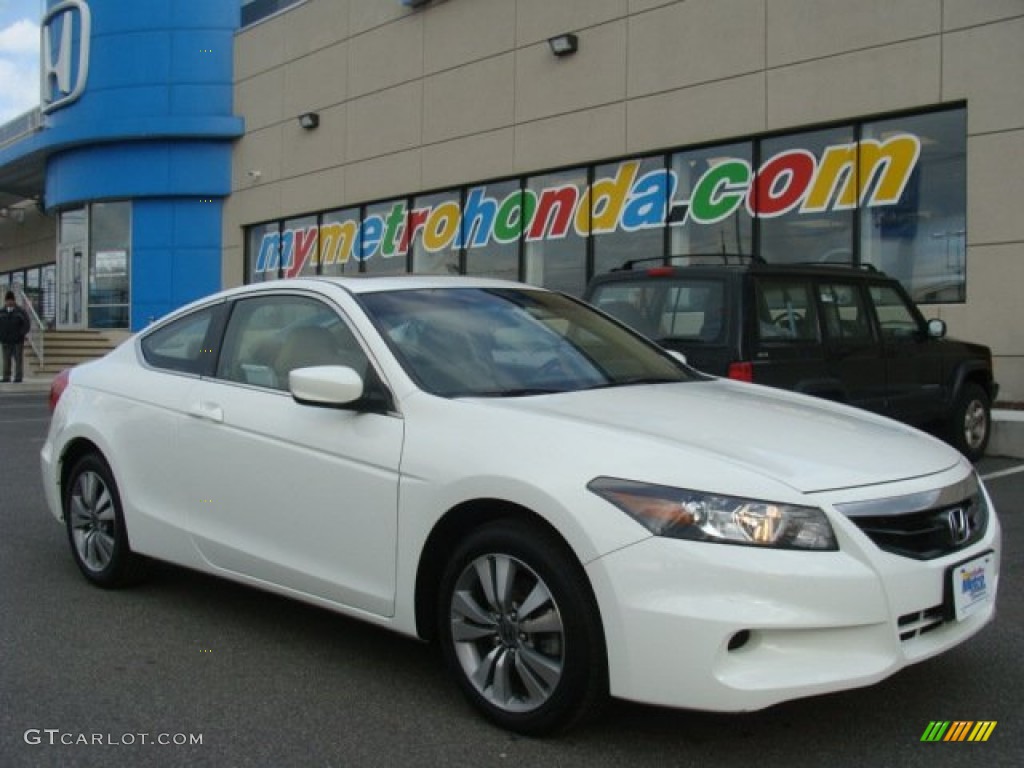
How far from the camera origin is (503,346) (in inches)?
169

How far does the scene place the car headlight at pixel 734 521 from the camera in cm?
306

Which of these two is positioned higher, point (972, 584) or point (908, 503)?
point (908, 503)

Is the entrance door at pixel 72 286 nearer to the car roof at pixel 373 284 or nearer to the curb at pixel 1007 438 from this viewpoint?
the curb at pixel 1007 438

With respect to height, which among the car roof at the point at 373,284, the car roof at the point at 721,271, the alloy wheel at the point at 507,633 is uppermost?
the car roof at the point at 721,271

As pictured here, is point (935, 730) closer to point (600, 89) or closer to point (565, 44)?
point (600, 89)

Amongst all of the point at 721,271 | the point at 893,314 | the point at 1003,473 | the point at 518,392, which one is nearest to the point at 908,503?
the point at 518,392

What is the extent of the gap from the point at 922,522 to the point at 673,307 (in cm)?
418

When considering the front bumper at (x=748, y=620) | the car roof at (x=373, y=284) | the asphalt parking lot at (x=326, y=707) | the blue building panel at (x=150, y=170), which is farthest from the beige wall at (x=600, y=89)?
the front bumper at (x=748, y=620)

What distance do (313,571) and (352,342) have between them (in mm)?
912

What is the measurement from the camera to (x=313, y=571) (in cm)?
402

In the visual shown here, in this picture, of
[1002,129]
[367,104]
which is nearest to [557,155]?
[367,104]

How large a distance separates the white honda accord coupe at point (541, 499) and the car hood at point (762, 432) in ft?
0.05

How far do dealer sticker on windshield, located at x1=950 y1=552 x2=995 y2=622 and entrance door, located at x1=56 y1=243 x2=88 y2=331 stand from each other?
1137 inches

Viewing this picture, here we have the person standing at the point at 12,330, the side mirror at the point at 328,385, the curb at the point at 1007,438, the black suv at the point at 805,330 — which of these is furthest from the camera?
the person standing at the point at 12,330
